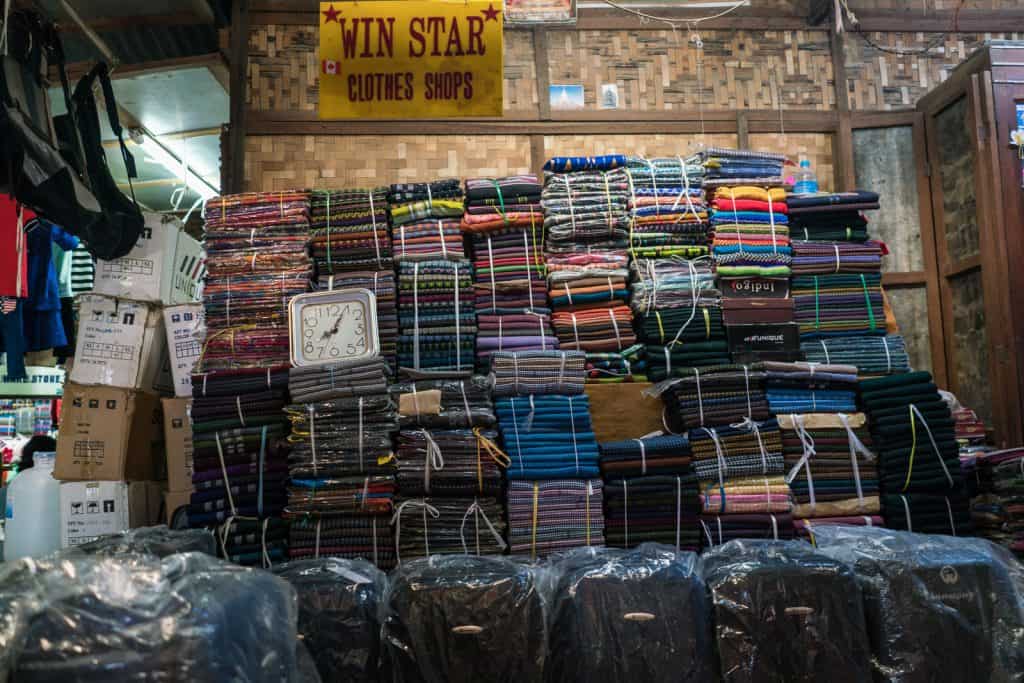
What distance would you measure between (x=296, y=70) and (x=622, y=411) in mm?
3165

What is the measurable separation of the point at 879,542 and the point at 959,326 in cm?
283

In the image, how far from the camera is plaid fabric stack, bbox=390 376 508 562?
14.2 ft

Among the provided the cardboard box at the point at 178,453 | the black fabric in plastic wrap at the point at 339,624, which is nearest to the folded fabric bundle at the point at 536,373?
the black fabric in plastic wrap at the point at 339,624

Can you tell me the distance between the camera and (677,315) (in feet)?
16.2

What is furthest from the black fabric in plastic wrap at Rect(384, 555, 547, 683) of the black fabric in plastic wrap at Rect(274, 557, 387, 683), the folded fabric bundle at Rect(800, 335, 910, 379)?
the folded fabric bundle at Rect(800, 335, 910, 379)

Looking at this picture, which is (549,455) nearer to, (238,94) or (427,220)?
(427,220)

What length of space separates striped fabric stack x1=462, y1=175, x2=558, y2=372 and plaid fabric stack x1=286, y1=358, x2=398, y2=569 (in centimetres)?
75

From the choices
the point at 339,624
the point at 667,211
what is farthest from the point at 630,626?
the point at 667,211

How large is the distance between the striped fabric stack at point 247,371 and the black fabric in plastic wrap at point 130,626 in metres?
1.95

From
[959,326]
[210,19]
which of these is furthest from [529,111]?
[959,326]

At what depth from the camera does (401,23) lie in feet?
14.7

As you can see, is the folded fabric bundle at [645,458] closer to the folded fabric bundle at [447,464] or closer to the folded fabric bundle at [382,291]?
the folded fabric bundle at [447,464]

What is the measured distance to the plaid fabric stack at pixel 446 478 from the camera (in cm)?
432

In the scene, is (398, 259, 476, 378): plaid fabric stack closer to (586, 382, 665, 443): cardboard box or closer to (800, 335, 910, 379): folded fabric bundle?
(586, 382, 665, 443): cardboard box
